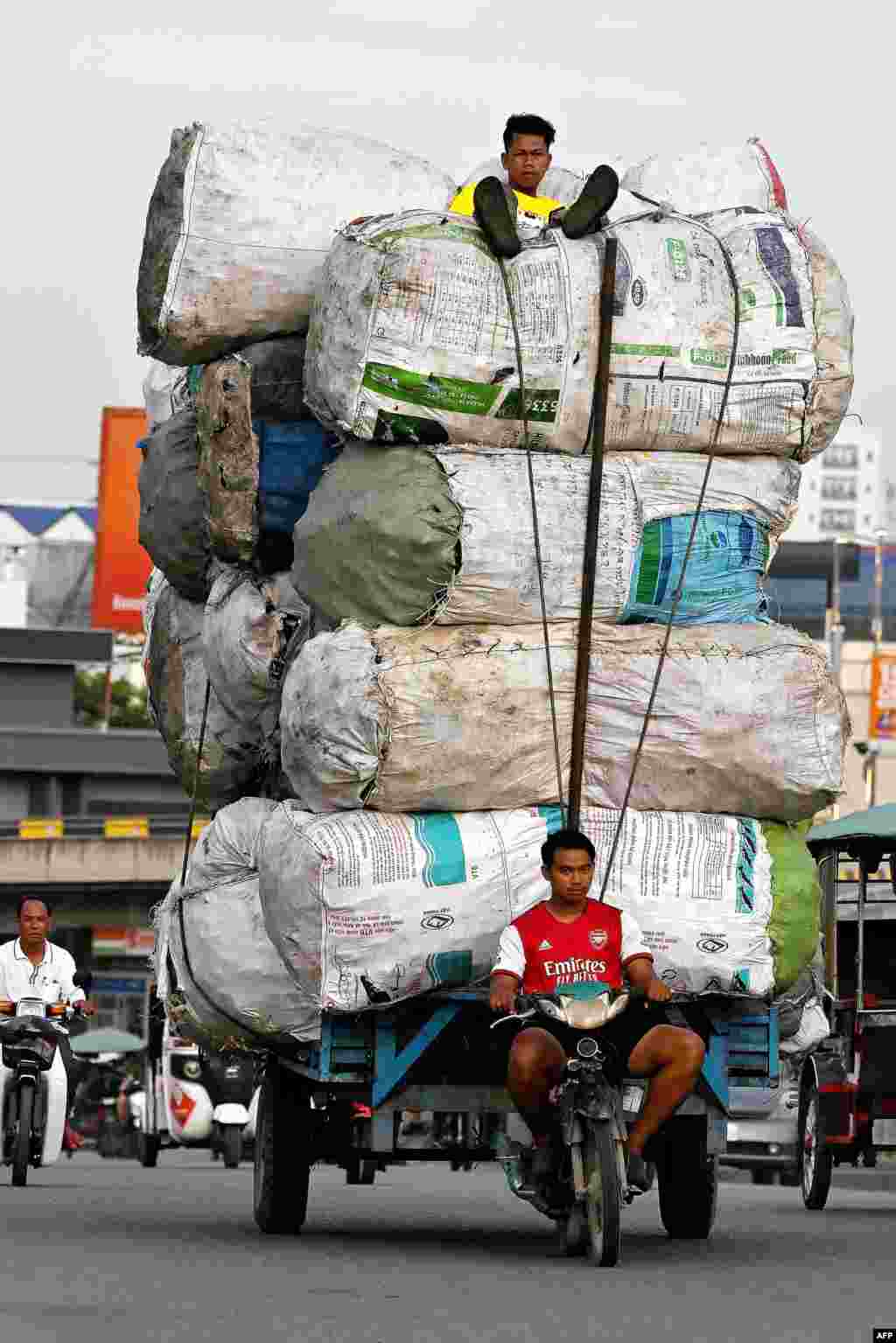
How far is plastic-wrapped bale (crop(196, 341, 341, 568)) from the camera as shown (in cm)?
1067

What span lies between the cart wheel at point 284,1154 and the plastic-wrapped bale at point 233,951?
34 centimetres

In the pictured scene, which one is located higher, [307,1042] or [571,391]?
[571,391]

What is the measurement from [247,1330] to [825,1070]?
10.2 meters

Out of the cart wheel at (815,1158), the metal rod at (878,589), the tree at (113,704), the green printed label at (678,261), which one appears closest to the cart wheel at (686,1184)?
the green printed label at (678,261)

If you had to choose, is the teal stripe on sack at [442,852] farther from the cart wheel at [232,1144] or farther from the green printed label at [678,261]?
the cart wheel at [232,1144]

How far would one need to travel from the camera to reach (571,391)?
9.99 metres

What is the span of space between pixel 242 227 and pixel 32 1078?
20.3 ft

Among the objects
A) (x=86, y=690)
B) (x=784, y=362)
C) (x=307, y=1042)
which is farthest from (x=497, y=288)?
(x=86, y=690)

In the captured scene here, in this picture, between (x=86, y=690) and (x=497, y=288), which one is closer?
(x=497, y=288)

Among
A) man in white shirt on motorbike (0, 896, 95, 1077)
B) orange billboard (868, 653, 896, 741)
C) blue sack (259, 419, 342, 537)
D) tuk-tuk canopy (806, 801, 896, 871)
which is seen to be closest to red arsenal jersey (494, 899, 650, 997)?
blue sack (259, 419, 342, 537)

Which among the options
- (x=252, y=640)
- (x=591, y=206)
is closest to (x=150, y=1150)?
(x=252, y=640)

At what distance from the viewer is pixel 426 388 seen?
991 centimetres

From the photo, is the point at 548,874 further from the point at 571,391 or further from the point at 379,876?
the point at 571,391

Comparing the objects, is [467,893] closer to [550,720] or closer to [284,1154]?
[550,720]
